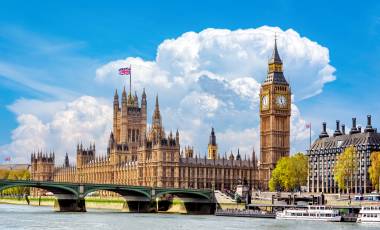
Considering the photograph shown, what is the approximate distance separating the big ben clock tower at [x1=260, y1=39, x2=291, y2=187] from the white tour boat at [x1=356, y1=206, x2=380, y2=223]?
61809 mm

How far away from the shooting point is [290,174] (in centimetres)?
13838

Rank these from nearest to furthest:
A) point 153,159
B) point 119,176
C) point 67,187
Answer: point 67,187
point 153,159
point 119,176

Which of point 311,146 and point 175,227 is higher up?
point 311,146

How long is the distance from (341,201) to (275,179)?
110 feet

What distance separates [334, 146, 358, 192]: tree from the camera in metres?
123

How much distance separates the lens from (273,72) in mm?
157375

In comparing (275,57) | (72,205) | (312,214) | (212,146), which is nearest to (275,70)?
(275,57)

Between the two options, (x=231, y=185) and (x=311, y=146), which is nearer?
(x=311, y=146)

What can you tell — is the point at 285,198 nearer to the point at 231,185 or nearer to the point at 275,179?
the point at 275,179

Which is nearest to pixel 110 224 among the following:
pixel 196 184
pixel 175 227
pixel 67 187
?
pixel 175 227

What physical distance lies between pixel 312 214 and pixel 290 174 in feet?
130

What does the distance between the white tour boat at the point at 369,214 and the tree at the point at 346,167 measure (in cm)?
2956

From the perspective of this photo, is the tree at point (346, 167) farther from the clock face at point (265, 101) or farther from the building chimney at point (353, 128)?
the clock face at point (265, 101)

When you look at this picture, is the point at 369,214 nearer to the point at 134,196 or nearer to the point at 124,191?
the point at 124,191
